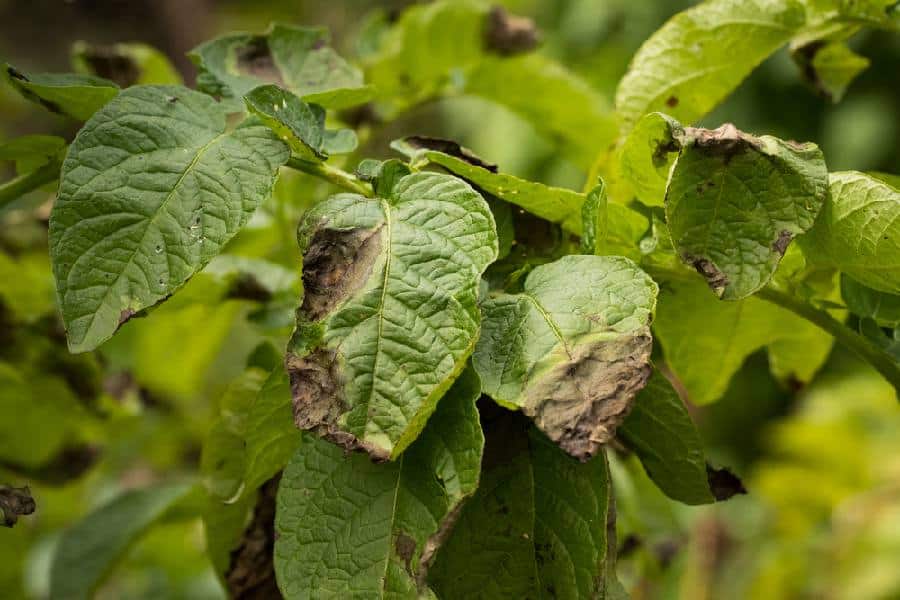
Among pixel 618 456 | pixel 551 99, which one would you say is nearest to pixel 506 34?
pixel 551 99

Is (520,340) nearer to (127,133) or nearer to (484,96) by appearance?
(127,133)

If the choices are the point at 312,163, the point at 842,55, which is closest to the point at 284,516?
the point at 312,163

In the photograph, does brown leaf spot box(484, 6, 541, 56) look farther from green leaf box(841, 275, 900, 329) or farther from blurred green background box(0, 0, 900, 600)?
green leaf box(841, 275, 900, 329)

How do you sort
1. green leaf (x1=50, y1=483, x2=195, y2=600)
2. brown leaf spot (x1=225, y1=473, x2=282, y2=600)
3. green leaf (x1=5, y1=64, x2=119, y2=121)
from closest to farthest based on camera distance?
green leaf (x1=5, y1=64, x2=119, y2=121), brown leaf spot (x1=225, y1=473, x2=282, y2=600), green leaf (x1=50, y1=483, x2=195, y2=600)

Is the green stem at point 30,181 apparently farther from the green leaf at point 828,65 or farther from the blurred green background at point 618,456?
the green leaf at point 828,65

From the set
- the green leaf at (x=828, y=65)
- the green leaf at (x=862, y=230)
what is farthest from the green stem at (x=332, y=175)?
the green leaf at (x=828, y=65)

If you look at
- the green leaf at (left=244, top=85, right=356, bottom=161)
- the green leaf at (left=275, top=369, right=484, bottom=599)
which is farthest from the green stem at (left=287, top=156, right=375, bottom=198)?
the green leaf at (left=275, top=369, right=484, bottom=599)
